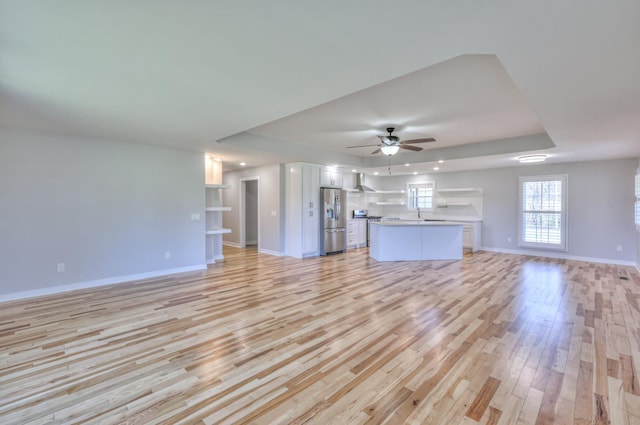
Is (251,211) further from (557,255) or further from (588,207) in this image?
(588,207)

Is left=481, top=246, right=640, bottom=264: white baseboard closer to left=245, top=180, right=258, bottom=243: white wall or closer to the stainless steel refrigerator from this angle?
the stainless steel refrigerator

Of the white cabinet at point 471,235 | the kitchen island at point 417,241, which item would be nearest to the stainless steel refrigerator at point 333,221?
the kitchen island at point 417,241

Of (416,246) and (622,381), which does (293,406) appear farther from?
(416,246)

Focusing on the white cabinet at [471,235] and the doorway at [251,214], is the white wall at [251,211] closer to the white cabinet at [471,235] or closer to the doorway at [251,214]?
the doorway at [251,214]

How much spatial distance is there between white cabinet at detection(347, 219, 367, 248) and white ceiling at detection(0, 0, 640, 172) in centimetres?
458

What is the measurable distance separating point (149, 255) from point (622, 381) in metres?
6.20

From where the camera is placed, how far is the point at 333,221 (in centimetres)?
782

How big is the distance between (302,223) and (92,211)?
4.08 meters

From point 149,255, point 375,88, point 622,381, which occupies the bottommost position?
point 622,381

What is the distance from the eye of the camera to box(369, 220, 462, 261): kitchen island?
6.71 metres

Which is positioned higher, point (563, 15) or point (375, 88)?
point (375, 88)

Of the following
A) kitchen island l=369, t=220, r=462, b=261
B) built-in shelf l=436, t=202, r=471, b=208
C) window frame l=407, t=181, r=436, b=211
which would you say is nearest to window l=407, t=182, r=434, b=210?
window frame l=407, t=181, r=436, b=211

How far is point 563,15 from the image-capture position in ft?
5.25

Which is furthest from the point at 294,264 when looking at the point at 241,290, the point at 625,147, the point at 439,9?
the point at 625,147
